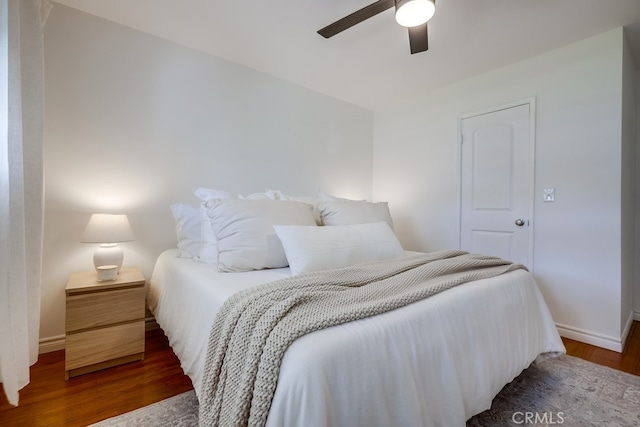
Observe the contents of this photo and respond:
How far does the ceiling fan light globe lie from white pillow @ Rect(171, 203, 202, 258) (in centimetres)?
184

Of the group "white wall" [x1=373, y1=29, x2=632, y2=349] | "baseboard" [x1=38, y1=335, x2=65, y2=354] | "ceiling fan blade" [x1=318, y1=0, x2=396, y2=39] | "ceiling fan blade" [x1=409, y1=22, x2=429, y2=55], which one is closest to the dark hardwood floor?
"baseboard" [x1=38, y1=335, x2=65, y2=354]

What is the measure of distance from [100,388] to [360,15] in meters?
2.53

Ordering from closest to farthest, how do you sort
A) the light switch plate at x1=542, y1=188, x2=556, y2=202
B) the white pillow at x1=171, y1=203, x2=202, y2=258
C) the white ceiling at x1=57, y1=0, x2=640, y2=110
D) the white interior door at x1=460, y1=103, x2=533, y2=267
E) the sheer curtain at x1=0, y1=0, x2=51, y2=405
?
the sheer curtain at x1=0, y1=0, x2=51, y2=405 < the white ceiling at x1=57, y1=0, x2=640, y2=110 < the white pillow at x1=171, y1=203, x2=202, y2=258 < the light switch plate at x1=542, y1=188, x2=556, y2=202 < the white interior door at x1=460, y1=103, x2=533, y2=267

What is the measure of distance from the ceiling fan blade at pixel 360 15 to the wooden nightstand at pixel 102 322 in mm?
1983

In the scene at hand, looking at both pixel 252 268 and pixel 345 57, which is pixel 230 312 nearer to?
pixel 252 268

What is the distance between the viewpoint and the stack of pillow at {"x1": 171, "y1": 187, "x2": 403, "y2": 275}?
1.58m

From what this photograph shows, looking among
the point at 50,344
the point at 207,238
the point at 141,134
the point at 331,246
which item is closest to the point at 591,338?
the point at 331,246

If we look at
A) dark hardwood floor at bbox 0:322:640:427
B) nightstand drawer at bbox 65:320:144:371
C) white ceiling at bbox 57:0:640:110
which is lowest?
dark hardwood floor at bbox 0:322:640:427

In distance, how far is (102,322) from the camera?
170 cm

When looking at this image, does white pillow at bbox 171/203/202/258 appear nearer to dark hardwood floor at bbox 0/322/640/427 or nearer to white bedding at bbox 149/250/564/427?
white bedding at bbox 149/250/564/427

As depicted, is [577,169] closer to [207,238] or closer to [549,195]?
[549,195]

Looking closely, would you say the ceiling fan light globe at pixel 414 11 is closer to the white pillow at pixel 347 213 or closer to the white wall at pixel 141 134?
the white pillow at pixel 347 213

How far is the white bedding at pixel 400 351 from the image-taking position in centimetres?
76

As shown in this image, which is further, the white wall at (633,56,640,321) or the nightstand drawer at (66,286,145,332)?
the white wall at (633,56,640,321)
